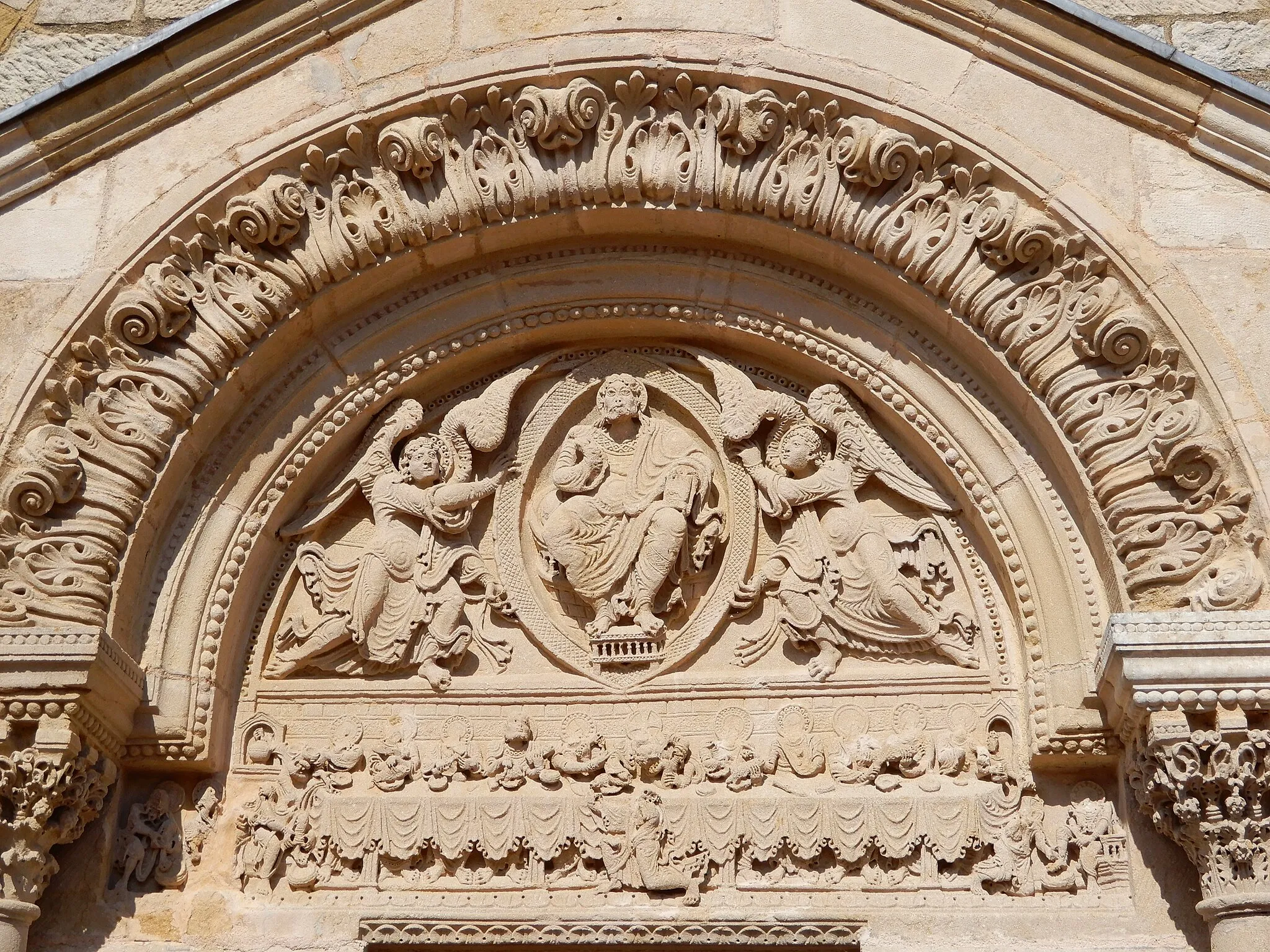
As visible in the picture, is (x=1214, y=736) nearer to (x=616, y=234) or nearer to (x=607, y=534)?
(x=607, y=534)

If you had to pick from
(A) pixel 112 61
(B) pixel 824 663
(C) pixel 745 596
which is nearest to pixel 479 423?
(C) pixel 745 596

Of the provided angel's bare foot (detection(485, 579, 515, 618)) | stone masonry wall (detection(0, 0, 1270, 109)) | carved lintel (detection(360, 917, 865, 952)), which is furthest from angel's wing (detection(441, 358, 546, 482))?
stone masonry wall (detection(0, 0, 1270, 109))

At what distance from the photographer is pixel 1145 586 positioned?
5277 mm

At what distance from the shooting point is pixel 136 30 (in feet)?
22.0

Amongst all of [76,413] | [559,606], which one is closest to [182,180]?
[76,413]

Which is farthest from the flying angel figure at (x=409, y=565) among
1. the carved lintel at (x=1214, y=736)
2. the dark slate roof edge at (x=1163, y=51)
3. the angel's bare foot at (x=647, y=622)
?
the dark slate roof edge at (x=1163, y=51)

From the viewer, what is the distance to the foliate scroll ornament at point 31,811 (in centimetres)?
532

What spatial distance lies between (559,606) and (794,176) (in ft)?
6.20

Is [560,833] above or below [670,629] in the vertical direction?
below

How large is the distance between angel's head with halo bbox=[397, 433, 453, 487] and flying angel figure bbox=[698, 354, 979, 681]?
1.12m

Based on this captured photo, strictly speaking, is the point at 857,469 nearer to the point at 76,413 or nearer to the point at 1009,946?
the point at 1009,946

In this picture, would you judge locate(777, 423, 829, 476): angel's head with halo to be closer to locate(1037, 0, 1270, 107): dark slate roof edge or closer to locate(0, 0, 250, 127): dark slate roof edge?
locate(1037, 0, 1270, 107): dark slate roof edge

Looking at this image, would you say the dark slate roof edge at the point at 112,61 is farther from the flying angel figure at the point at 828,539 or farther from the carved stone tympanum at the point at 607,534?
the flying angel figure at the point at 828,539

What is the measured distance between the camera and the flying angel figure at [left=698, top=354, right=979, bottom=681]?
19.6 feet
